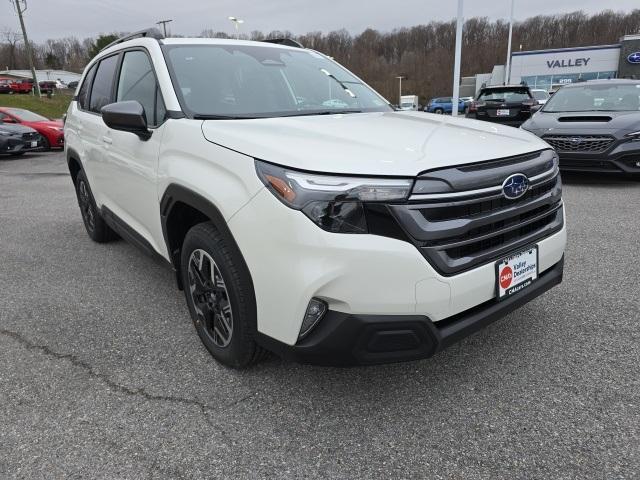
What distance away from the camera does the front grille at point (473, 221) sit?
6.03 feet

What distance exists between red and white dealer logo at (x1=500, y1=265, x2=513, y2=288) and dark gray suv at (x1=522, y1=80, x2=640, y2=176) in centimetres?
555

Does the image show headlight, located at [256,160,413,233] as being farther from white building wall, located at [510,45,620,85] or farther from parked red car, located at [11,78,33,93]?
white building wall, located at [510,45,620,85]

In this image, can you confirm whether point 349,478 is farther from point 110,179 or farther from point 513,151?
point 110,179

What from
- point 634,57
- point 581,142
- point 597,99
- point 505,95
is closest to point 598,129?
point 581,142

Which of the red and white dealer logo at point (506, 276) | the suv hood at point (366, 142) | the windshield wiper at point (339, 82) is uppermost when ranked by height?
the windshield wiper at point (339, 82)

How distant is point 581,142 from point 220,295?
6237 millimetres

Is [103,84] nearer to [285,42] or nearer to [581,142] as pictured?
[285,42]

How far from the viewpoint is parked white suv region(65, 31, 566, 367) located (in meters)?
1.82

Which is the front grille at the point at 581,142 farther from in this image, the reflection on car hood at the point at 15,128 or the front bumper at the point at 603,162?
the reflection on car hood at the point at 15,128

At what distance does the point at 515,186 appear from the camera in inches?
83.1

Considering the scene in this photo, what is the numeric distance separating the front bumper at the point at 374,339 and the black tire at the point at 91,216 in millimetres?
3348

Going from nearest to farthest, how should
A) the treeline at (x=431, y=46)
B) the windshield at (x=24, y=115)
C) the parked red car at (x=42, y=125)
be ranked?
the parked red car at (x=42, y=125) < the windshield at (x=24, y=115) < the treeline at (x=431, y=46)

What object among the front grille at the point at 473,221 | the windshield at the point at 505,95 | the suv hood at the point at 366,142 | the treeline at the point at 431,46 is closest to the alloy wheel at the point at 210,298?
the suv hood at the point at 366,142

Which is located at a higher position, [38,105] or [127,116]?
[127,116]
